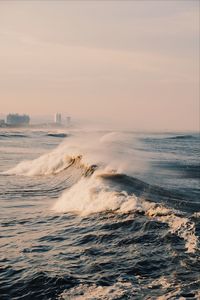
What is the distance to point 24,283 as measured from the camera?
1031cm

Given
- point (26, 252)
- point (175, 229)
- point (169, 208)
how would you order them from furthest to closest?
point (169, 208), point (175, 229), point (26, 252)

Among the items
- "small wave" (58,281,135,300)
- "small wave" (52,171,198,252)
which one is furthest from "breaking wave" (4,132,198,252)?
"small wave" (58,281,135,300)

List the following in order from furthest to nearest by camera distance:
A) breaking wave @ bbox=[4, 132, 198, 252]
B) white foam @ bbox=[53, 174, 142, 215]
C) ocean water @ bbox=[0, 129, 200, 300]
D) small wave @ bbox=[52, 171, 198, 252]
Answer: white foam @ bbox=[53, 174, 142, 215] → breaking wave @ bbox=[4, 132, 198, 252] → small wave @ bbox=[52, 171, 198, 252] → ocean water @ bbox=[0, 129, 200, 300]

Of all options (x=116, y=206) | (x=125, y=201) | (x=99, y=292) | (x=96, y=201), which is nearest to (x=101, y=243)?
(x=99, y=292)

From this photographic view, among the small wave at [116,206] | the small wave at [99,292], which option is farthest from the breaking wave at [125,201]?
the small wave at [99,292]

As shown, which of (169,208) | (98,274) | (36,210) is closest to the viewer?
(98,274)

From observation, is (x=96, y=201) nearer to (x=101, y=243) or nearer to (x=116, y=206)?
(x=116, y=206)

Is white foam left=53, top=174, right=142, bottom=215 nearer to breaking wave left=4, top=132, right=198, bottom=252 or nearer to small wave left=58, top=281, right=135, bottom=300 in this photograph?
breaking wave left=4, top=132, right=198, bottom=252

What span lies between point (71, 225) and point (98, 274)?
5605 mm

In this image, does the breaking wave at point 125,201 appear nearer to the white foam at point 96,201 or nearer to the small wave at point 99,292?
the white foam at point 96,201

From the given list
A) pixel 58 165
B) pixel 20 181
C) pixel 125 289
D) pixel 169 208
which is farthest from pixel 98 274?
pixel 58 165

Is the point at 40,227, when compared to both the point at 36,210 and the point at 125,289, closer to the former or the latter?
the point at 36,210

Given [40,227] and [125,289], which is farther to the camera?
[40,227]

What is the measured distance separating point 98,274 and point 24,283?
197 cm
